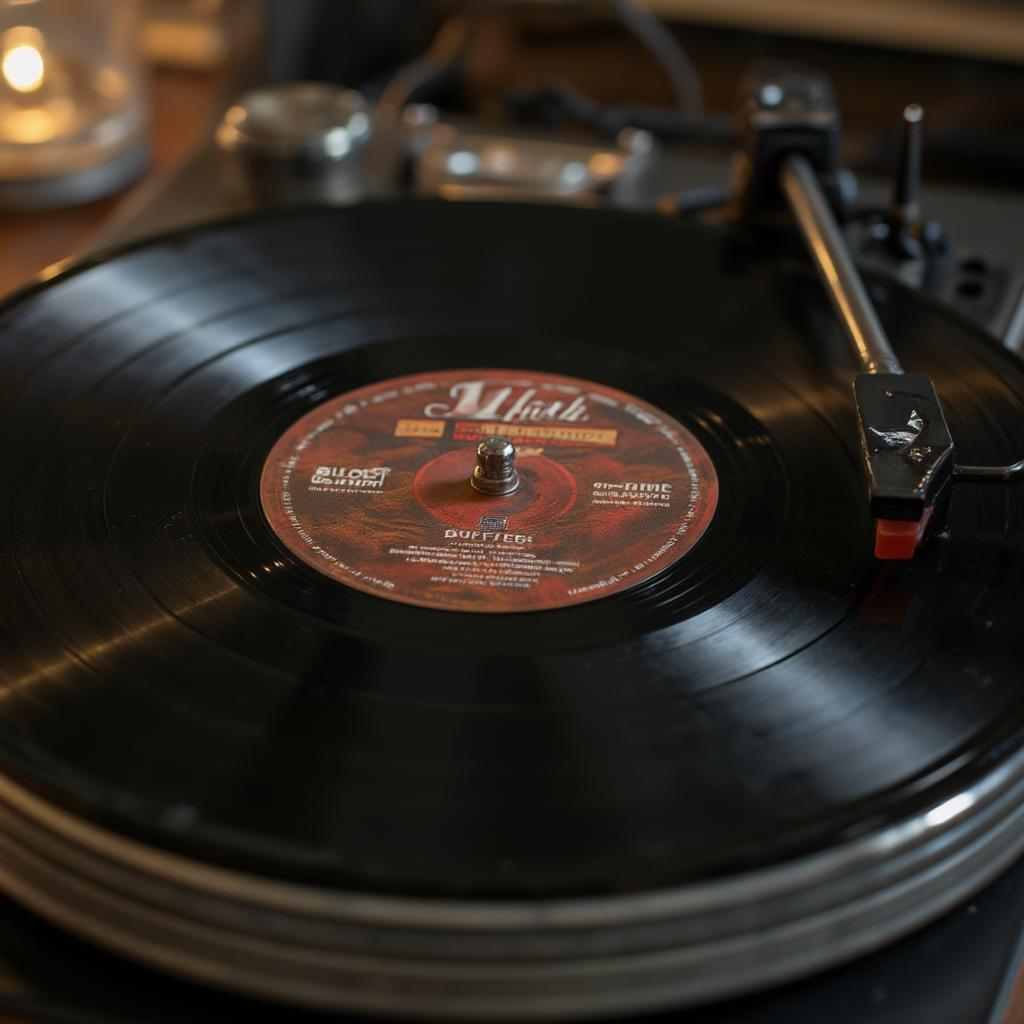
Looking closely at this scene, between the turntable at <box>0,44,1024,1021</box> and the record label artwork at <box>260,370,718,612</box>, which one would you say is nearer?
the turntable at <box>0,44,1024,1021</box>

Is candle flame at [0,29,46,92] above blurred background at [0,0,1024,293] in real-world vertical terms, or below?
above

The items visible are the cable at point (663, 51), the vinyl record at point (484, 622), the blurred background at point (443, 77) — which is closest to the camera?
the vinyl record at point (484, 622)

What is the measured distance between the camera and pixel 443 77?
5.74ft

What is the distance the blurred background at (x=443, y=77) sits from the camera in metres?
1.46

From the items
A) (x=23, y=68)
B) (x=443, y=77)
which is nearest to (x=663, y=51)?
(x=443, y=77)

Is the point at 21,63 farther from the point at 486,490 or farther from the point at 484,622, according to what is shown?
the point at 484,622

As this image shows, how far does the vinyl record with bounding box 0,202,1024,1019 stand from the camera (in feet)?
1.95

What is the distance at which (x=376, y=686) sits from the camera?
706 mm

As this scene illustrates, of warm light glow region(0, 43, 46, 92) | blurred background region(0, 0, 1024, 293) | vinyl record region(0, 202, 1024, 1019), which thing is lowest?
vinyl record region(0, 202, 1024, 1019)

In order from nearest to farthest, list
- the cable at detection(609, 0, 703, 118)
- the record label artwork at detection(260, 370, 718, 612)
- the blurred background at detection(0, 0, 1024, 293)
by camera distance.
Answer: the record label artwork at detection(260, 370, 718, 612) → the blurred background at detection(0, 0, 1024, 293) → the cable at detection(609, 0, 703, 118)

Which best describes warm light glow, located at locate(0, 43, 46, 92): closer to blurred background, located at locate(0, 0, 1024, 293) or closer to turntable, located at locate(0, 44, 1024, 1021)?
blurred background, located at locate(0, 0, 1024, 293)

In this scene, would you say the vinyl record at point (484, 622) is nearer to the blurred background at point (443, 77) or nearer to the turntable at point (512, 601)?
the turntable at point (512, 601)

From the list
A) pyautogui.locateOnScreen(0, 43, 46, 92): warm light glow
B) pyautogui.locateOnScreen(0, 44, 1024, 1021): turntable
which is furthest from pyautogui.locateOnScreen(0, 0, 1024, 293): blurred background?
pyautogui.locateOnScreen(0, 44, 1024, 1021): turntable

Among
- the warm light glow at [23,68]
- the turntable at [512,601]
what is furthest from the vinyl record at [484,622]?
the warm light glow at [23,68]
